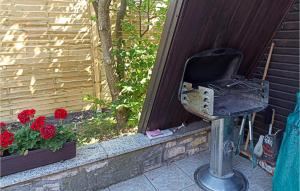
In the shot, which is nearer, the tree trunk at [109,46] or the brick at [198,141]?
the brick at [198,141]

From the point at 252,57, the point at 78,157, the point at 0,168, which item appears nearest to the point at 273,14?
the point at 252,57

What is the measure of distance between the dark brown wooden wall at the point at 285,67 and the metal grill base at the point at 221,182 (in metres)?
0.72

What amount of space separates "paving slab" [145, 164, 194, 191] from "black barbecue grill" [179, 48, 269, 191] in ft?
0.47

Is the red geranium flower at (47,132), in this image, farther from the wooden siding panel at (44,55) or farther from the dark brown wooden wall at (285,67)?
the wooden siding panel at (44,55)

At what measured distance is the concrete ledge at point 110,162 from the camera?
2.04 meters

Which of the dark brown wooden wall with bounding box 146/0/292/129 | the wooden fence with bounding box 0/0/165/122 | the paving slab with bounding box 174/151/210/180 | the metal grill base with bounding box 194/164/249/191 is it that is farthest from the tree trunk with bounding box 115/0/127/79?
the metal grill base with bounding box 194/164/249/191

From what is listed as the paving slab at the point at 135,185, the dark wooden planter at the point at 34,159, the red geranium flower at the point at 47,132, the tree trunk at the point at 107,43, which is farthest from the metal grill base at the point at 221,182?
the tree trunk at the point at 107,43

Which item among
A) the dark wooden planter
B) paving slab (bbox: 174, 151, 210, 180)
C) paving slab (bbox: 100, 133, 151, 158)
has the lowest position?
paving slab (bbox: 174, 151, 210, 180)

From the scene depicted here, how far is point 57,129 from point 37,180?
17.0 inches

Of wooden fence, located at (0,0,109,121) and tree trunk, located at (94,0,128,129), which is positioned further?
wooden fence, located at (0,0,109,121)

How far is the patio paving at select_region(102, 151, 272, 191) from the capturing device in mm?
2436

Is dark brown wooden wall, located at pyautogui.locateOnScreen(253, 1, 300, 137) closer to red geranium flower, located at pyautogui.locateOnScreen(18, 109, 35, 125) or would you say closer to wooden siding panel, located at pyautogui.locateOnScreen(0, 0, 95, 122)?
red geranium flower, located at pyautogui.locateOnScreen(18, 109, 35, 125)

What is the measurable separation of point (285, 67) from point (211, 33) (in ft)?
3.18

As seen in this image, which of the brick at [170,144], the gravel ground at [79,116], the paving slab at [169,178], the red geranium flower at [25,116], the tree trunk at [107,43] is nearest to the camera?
the red geranium flower at [25,116]
